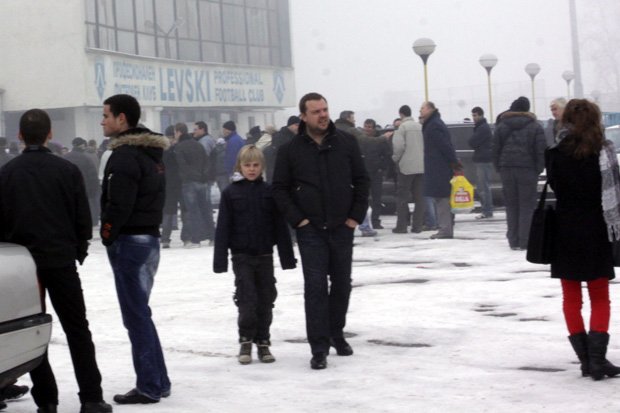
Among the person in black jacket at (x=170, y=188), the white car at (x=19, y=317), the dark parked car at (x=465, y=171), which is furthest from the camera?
the dark parked car at (x=465, y=171)

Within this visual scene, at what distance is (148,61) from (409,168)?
100ft

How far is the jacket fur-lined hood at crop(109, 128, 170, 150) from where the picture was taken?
7391 mm

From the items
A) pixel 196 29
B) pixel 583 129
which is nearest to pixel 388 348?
pixel 583 129

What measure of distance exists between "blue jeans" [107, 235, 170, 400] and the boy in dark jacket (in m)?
1.40

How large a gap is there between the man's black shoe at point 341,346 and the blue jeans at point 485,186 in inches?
510

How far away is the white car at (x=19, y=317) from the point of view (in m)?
6.26

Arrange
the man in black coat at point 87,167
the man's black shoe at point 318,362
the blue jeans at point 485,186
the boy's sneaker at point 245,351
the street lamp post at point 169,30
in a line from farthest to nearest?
1. the street lamp post at point 169,30
2. the man in black coat at point 87,167
3. the blue jeans at point 485,186
4. the boy's sneaker at point 245,351
5. the man's black shoe at point 318,362

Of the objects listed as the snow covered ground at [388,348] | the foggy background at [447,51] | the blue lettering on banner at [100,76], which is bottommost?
the snow covered ground at [388,348]

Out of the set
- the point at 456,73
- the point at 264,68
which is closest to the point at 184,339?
the point at 264,68

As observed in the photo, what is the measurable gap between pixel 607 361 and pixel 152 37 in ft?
145

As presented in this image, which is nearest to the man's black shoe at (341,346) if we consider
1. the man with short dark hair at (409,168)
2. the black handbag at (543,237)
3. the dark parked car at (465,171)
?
the black handbag at (543,237)

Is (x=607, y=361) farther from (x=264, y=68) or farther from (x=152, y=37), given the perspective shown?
(x=264, y=68)

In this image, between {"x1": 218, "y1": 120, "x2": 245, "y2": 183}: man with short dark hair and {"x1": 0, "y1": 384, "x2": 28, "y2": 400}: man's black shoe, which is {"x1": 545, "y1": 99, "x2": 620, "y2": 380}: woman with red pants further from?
{"x1": 218, "y1": 120, "x2": 245, "y2": 183}: man with short dark hair

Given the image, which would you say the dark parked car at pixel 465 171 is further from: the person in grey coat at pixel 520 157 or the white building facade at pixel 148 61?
the white building facade at pixel 148 61
